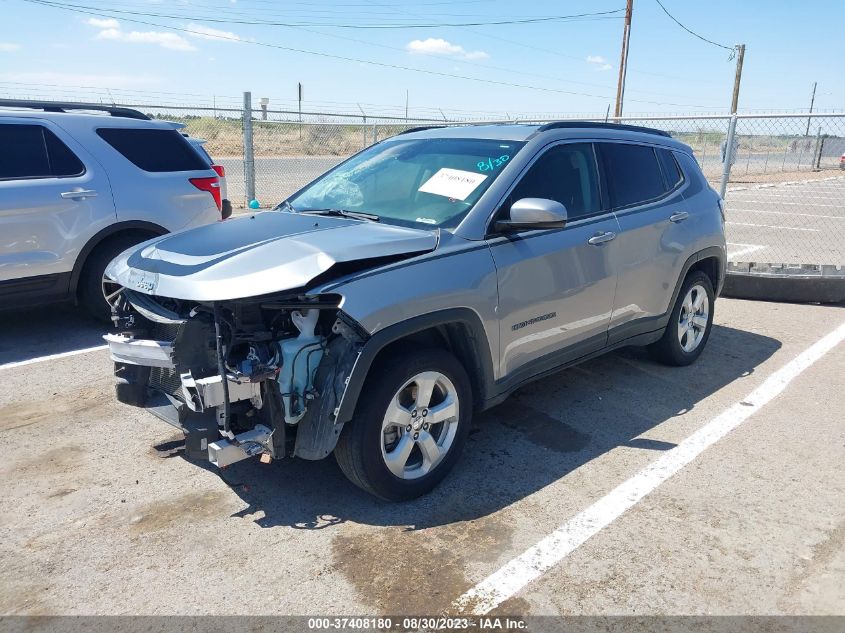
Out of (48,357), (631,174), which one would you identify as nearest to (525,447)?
(631,174)

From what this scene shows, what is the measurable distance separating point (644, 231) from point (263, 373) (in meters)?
2.94

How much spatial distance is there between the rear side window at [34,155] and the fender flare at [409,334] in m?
4.28

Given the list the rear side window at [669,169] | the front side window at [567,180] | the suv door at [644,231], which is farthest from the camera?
the rear side window at [669,169]

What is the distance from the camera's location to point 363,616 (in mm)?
2773

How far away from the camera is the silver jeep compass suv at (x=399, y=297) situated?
319 cm

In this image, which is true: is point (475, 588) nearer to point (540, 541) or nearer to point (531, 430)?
point (540, 541)

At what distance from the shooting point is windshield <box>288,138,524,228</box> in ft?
13.0

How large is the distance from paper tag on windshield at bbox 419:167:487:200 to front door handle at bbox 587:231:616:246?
0.85 meters

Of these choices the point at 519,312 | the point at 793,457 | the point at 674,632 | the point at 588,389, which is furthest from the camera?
the point at 588,389

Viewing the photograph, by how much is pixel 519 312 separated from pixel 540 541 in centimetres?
124

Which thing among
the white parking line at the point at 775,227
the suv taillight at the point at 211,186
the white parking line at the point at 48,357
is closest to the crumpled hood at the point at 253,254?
the white parking line at the point at 48,357

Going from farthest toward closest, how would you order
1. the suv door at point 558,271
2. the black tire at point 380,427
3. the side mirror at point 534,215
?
the suv door at point 558,271, the side mirror at point 534,215, the black tire at point 380,427

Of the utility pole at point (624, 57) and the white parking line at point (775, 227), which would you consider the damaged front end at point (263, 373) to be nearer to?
the white parking line at point (775, 227)

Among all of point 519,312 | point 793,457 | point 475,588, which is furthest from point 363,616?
point 793,457
